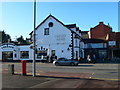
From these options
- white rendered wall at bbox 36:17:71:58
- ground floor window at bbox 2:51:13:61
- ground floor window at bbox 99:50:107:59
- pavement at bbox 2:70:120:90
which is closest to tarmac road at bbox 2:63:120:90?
pavement at bbox 2:70:120:90

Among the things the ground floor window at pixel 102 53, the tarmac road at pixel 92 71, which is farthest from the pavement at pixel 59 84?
the ground floor window at pixel 102 53

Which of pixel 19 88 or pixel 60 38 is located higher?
pixel 60 38

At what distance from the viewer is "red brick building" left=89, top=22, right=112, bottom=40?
6303 centimetres

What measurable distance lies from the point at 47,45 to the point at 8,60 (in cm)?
1011

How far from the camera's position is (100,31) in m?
64.0

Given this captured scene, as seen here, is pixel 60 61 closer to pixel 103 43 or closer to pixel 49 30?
pixel 49 30

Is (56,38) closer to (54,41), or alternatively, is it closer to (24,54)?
Result: (54,41)

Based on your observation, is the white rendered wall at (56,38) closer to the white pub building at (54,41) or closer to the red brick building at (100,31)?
the white pub building at (54,41)

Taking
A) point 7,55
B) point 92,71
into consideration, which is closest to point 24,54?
point 7,55

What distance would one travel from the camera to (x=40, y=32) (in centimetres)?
3928

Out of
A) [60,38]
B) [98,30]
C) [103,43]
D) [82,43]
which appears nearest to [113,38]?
[103,43]

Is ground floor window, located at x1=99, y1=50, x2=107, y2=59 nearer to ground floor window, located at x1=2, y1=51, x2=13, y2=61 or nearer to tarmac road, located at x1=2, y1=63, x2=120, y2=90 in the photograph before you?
ground floor window, located at x1=2, y1=51, x2=13, y2=61

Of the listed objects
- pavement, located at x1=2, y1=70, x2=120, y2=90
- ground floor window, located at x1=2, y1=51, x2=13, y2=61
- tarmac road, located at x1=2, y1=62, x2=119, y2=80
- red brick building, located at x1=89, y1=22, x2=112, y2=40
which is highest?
red brick building, located at x1=89, y1=22, x2=112, y2=40

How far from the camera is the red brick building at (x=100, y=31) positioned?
63.0 metres
